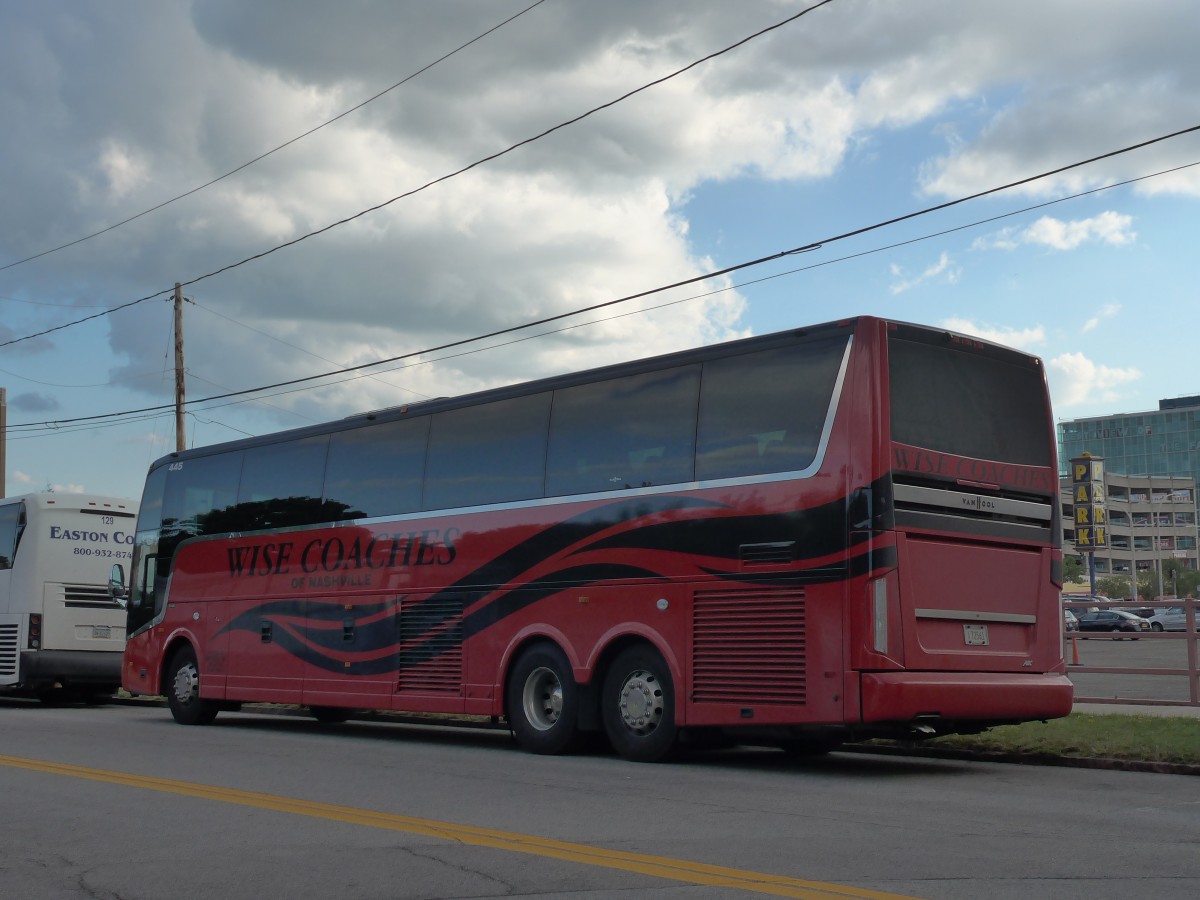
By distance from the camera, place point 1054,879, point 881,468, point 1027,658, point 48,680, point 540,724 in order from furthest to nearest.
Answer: point 48,680, point 540,724, point 1027,658, point 881,468, point 1054,879

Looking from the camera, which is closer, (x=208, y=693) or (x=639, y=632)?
(x=639, y=632)

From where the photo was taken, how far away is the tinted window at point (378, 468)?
52.5 ft

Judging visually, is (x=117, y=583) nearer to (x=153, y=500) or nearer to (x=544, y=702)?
(x=153, y=500)

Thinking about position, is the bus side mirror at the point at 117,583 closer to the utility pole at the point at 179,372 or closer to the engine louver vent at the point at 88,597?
the engine louver vent at the point at 88,597

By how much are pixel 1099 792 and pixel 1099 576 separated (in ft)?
515

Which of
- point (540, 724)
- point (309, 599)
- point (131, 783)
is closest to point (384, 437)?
point (309, 599)

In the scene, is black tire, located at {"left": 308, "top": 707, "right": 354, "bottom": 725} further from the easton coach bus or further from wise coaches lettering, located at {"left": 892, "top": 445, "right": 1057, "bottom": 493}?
wise coaches lettering, located at {"left": 892, "top": 445, "right": 1057, "bottom": 493}

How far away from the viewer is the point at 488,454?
49.3ft

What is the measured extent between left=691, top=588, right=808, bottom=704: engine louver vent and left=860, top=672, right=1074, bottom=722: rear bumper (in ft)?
2.20

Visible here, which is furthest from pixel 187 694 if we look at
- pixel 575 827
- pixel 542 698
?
pixel 575 827

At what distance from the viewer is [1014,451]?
12.6m

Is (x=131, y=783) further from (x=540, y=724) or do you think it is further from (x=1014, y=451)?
(x=1014, y=451)

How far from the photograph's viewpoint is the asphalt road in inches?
259

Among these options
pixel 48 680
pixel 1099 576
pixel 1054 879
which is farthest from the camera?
pixel 1099 576
